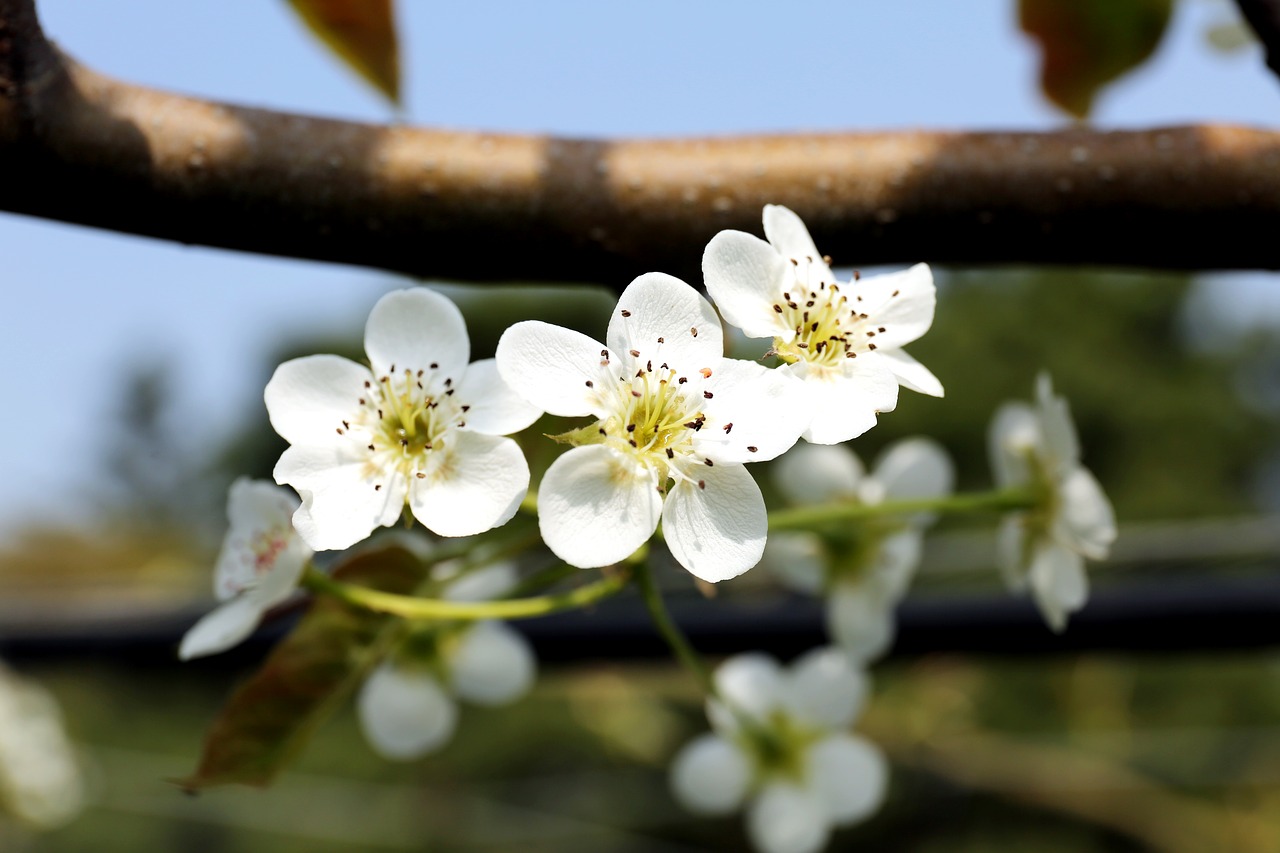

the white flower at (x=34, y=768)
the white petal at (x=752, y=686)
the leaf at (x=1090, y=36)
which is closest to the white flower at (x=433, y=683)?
the white petal at (x=752, y=686)

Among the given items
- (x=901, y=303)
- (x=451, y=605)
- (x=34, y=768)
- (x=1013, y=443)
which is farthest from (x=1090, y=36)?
(x=34, y=768)

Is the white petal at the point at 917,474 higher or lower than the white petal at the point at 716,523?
higher

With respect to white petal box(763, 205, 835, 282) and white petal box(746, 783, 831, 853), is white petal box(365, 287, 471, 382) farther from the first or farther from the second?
white petal box(746, 783, 831, 853)

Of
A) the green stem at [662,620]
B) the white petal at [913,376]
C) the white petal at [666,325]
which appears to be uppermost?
the white petal at [913,376]

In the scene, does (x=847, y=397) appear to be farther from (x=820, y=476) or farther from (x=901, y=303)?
(x=820, y=476)

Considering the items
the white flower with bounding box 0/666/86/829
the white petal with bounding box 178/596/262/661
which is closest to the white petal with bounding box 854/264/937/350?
the white petal with bounding box 178/596/262/661

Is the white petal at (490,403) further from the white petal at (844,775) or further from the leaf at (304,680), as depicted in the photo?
the white petal at (844,775)
